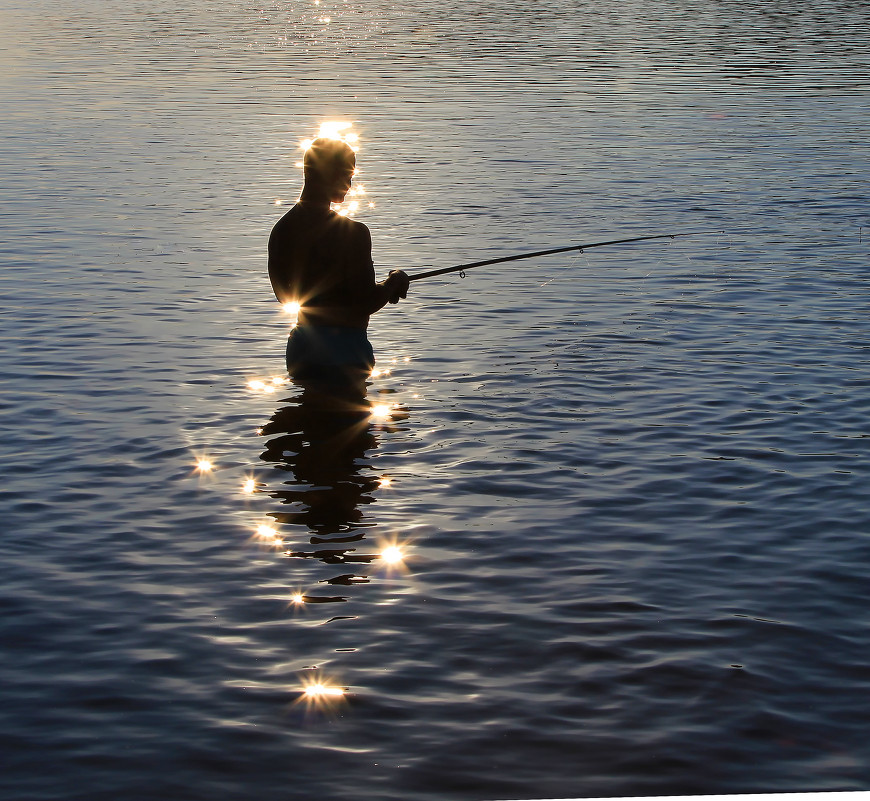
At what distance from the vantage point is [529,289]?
48.2ft

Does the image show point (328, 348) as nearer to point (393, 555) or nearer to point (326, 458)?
point (326, 458)

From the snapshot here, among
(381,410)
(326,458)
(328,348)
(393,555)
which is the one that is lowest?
(393,555)

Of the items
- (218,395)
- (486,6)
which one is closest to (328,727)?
(218,395)

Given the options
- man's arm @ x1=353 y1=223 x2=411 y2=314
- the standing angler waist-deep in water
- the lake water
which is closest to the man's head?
the standing angler waist-deep in water

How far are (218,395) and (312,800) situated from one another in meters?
5.90

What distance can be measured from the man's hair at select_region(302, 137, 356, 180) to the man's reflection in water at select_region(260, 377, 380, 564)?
1464 mm

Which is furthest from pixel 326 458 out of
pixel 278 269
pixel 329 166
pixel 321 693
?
pixel 321 693

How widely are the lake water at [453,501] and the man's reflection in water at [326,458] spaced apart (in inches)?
1.2

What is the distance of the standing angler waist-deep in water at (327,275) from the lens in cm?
891

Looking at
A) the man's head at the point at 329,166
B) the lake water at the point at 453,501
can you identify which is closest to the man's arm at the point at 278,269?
the man's head at the point at 329,166

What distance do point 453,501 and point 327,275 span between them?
5.84 ft

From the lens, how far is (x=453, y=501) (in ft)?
27.6

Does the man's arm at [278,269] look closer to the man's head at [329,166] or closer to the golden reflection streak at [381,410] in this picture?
the man's head at [329,166]

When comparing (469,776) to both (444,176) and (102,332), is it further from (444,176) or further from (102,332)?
(444,176)
